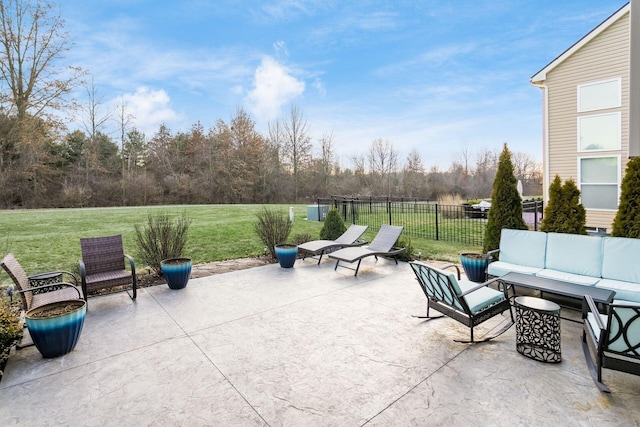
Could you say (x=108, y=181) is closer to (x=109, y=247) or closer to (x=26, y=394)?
(x=109, y=247)

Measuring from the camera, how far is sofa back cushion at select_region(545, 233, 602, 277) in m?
4.08

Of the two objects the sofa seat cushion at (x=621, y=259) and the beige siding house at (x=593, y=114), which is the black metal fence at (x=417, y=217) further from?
the sofa seat cushion at (x=621, y=259)

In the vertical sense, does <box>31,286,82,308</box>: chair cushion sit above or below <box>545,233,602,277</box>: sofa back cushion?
below

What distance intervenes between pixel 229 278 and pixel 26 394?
3379 millimetres

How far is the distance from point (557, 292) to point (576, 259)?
115 centimetres

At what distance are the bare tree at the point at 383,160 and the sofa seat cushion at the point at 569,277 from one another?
2621cm

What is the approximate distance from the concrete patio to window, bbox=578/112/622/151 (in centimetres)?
802

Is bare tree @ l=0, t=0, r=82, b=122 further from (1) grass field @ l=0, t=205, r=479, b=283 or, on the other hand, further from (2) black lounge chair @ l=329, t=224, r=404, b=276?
(2) black lounge chair @ l=329, t=224, r=404, b=276

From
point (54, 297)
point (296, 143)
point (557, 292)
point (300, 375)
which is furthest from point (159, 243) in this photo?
point (296, 143)

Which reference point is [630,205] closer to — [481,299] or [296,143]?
[481,299]

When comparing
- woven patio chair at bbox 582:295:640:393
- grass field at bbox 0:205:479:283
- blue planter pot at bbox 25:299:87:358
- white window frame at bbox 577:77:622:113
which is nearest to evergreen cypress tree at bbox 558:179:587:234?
grass field at bbox 0:205:479:283

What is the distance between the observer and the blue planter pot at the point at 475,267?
5144 millimetres

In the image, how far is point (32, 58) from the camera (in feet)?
34.5

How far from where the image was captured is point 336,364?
288cm
